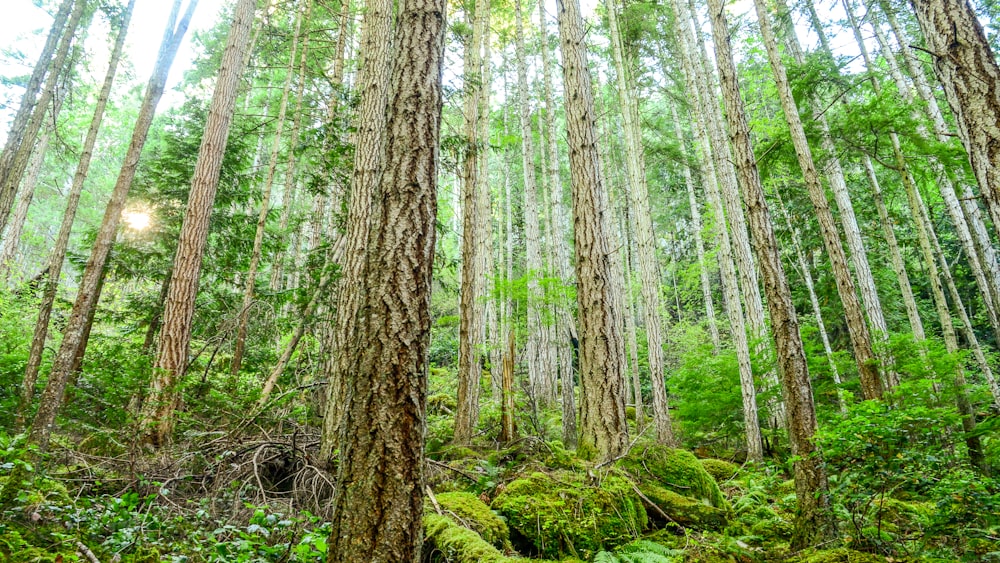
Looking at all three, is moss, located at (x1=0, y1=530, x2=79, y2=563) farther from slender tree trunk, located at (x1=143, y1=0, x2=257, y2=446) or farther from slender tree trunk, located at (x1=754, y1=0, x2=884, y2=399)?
slender tree trunk, located at (x1=754, y1=0, x2=884, y2=399)

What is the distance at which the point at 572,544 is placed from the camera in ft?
11.7

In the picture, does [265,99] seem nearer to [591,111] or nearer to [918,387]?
[591,111]

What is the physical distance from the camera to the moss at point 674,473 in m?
4.84

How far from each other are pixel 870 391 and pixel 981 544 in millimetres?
4957

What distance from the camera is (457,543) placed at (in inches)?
116

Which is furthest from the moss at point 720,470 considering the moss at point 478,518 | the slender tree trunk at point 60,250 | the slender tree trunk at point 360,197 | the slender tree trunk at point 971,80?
the slender tree trunk at point 60,250

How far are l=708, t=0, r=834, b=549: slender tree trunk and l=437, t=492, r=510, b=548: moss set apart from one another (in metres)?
2.42

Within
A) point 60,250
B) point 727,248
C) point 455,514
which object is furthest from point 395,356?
point 727,248

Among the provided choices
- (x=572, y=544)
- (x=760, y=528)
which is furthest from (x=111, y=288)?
(x=760, y=528)

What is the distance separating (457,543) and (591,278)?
11.4 ft

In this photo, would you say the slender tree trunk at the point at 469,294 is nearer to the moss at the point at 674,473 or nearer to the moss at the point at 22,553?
the moss at the point at 674,473

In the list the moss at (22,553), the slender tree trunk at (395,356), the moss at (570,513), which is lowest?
the moss at (570,513)

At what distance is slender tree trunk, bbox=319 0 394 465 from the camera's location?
4680mm

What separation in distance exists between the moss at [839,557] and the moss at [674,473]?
1529 millimetres
